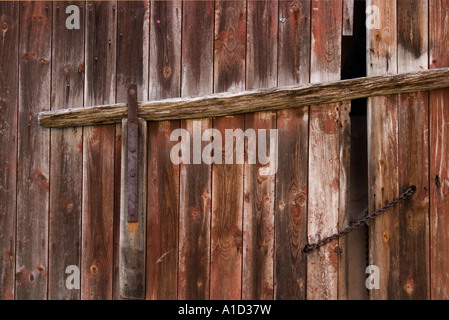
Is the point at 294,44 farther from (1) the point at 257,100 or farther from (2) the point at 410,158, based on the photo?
(2) the point at 410,158

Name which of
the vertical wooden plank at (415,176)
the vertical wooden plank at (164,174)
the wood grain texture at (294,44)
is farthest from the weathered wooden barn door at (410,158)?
the vertical wooden plank at (164,174)

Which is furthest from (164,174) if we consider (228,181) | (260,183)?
(260,183)

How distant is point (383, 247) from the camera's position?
67.7 inches

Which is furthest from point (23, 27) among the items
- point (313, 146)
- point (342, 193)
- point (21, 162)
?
point (342, 193)

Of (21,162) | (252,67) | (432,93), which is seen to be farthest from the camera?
(21,162)

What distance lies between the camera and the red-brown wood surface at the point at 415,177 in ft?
5.57

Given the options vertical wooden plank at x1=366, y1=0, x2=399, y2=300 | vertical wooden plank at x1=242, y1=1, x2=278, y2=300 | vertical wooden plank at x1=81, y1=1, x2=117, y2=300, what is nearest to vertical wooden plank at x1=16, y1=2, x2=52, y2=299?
vertical wooden plank at x1=81, y1=1, x2=117, y2=300

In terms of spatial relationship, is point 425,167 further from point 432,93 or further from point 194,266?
point 194,266

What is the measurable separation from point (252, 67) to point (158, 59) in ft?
1.47

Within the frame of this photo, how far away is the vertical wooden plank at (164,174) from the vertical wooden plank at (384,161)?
879 mm

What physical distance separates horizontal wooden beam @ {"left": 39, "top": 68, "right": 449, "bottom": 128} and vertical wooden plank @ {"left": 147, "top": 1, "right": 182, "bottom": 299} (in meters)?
0.08

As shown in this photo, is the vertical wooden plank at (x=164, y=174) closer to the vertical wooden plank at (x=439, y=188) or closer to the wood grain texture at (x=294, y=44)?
the wood grain texture at (x=294, y=44)

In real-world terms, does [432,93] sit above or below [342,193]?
above

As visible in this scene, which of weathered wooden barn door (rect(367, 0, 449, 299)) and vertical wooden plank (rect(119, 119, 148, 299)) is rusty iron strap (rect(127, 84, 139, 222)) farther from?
weathered wooden barn door (rect(367, 0, 449, 299))
